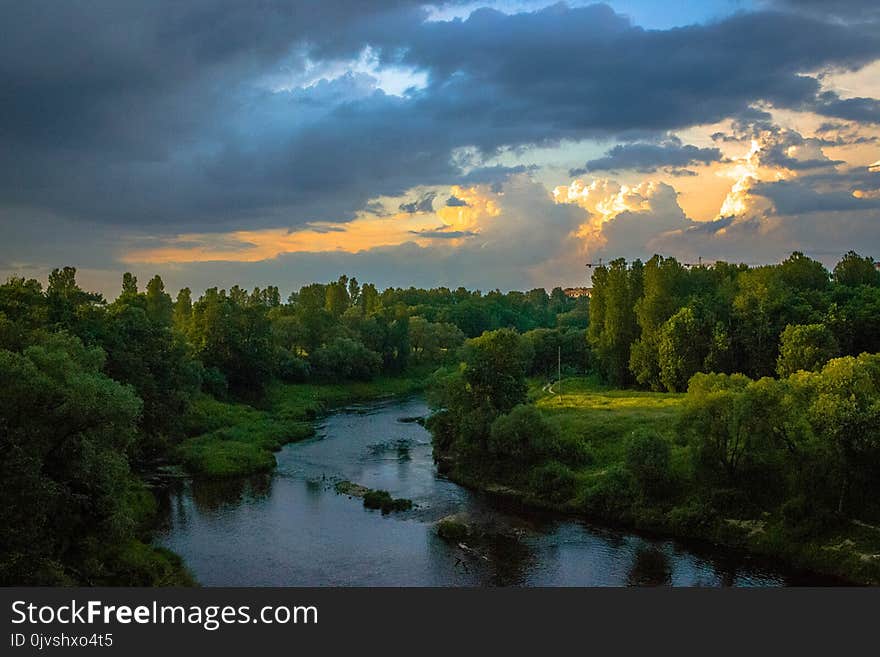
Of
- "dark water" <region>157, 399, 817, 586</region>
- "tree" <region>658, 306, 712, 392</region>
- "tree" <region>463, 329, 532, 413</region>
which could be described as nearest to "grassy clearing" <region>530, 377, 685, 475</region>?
"tree" <region>658, 306, 712, 392</region>

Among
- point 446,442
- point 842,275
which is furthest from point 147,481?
point 842,275

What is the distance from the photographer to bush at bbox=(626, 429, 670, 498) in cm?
4550

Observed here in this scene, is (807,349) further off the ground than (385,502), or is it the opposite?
(807,349)

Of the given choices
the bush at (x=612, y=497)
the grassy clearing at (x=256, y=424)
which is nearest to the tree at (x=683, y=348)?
the bush at (x=612, y=497)

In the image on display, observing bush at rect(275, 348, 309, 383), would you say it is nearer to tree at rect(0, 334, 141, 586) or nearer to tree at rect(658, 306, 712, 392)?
tree at rect(658, 306, 712, 392)

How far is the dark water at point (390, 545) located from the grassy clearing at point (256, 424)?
388cm

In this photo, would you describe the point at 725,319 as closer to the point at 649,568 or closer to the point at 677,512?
the point at 677,512

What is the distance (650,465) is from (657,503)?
2275 millimetres

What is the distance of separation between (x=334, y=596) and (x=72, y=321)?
47.8 m

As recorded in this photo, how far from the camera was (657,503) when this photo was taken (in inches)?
1777

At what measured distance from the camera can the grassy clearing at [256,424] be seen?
59688 mm

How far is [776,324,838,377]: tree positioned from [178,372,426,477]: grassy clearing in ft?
152

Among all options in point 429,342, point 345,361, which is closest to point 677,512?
point 345,361

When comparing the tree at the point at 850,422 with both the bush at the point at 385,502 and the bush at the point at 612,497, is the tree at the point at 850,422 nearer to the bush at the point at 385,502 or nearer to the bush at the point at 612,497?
the bush at the point at 612,497
